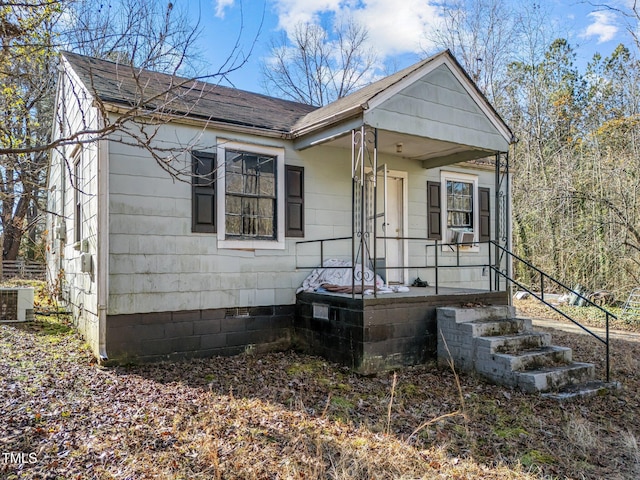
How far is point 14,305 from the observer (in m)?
8.45

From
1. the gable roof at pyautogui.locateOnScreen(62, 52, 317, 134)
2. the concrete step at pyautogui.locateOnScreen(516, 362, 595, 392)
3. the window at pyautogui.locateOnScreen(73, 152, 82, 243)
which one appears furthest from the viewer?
the window at pyautogui.locateOnScreen(73, 152, 82, 243)

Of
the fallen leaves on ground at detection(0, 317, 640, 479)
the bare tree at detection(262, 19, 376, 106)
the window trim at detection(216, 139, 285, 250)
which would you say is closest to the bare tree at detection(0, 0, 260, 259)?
the window trim at detection(216, 139, 285, 250)

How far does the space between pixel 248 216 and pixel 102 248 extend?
6.87ft

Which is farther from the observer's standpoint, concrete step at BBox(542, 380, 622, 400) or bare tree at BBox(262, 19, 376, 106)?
bare tree at BBox(262, 19, 376, 106)

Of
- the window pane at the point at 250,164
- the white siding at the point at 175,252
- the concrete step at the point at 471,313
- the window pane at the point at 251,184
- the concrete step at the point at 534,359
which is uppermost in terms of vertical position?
the window pane at the point at 250,164

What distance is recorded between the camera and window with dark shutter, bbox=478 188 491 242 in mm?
9617

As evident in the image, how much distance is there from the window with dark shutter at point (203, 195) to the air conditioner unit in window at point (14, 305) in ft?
14.7

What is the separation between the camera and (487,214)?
973cm

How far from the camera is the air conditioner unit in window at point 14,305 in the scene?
8.42 meters

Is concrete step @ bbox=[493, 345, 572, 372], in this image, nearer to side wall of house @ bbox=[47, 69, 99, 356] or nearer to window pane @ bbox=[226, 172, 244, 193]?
window pane @ bbox=[226, 172, 244, 193]

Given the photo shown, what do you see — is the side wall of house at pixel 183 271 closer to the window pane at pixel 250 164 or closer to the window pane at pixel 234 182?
the window pane at pixel 250 164

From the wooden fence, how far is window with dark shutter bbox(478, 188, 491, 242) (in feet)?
51.6

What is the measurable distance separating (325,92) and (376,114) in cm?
1630

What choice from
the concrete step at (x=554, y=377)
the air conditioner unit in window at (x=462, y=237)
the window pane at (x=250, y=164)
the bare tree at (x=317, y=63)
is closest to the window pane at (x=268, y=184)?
the window pane at (x=250, y=164)
